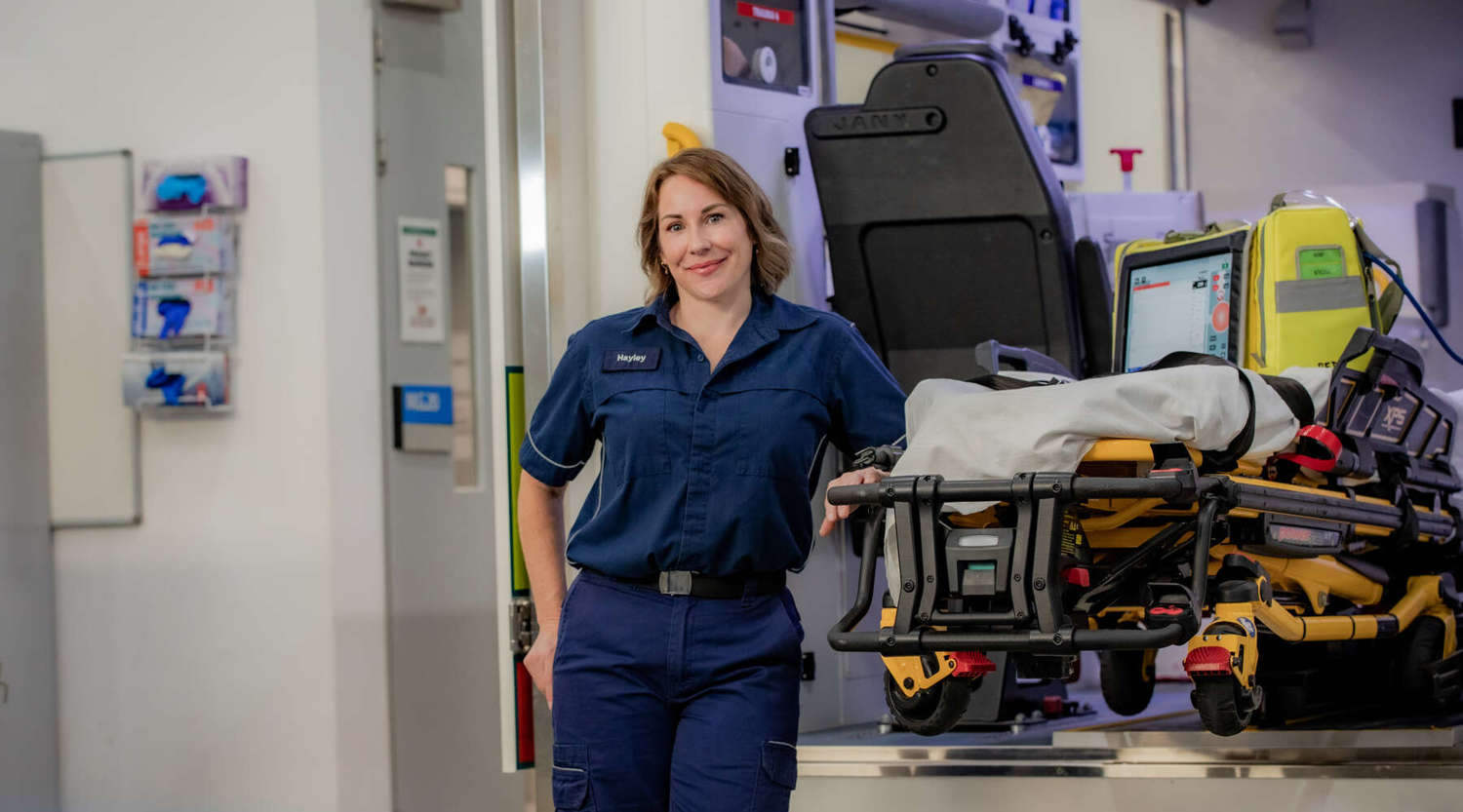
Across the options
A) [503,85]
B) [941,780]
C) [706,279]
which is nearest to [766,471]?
[706,279]

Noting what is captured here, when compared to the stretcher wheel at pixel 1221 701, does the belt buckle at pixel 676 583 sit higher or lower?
higher

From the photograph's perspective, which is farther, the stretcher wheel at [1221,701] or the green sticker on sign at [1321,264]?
the green sticker on sign at [1321,264]

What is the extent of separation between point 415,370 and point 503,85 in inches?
105

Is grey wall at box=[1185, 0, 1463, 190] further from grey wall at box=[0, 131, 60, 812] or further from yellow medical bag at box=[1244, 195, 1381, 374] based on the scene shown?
grey wall at box=[0, 131, 60, 812]

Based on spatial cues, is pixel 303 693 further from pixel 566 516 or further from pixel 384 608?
pixel 566 516

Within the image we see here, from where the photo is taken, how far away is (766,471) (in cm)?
248

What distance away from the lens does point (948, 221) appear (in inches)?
157

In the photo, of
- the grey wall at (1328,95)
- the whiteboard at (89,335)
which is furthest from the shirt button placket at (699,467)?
the grey wall at (1328,95)

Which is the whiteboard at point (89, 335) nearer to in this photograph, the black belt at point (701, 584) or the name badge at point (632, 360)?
the name badge at point (632, 360)

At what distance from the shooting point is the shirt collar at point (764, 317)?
257 centimetres

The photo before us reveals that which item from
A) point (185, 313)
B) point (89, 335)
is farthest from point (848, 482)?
point (89, 335)

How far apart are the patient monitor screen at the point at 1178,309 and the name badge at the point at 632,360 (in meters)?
1.43

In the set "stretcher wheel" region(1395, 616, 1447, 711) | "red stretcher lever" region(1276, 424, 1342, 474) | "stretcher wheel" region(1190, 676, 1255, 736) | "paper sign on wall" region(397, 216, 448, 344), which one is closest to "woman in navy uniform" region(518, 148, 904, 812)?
"stretcher wheel" region(1190, 676, 1255, 736)

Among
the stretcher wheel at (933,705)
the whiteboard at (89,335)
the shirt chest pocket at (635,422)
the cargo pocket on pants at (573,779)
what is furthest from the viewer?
the whiteboard at (89,335)
